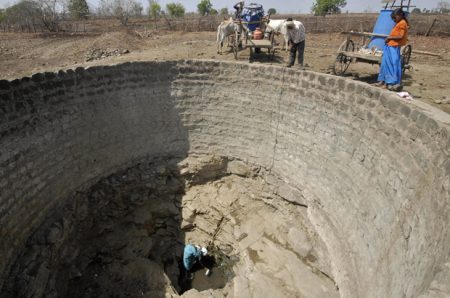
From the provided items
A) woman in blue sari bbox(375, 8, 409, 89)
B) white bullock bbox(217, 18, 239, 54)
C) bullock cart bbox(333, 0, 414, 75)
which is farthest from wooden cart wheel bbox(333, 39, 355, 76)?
white bullock bbox(217, 18, 239, 54)

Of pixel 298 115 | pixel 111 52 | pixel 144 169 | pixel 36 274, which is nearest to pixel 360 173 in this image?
pixel 298 115

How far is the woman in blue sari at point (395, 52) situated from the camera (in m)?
5.64

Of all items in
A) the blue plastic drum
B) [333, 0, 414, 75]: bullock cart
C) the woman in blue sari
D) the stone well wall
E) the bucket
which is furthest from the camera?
the bucket

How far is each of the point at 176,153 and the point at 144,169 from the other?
0.92 m

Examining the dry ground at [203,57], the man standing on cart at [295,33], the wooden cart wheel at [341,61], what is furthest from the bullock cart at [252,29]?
the wooden cart wheel at [341,61]

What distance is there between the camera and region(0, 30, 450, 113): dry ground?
771cm

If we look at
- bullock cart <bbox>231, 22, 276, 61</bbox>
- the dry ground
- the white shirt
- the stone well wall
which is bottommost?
the stone well wall

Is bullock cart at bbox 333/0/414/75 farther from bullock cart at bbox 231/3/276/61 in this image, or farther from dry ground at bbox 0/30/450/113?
bullock cart at bbox 231/3/276/61

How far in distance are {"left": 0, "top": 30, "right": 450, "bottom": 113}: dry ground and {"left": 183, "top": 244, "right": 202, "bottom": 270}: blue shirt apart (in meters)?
5.56

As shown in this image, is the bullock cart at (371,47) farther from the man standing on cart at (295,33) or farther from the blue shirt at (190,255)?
the blue shirt at (190,255)

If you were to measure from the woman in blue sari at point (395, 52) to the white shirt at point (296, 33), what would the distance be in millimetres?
2219

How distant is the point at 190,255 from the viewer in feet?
24.7

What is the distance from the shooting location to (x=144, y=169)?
783 centimetres

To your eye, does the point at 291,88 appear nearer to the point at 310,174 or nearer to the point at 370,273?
the point at 310,174
